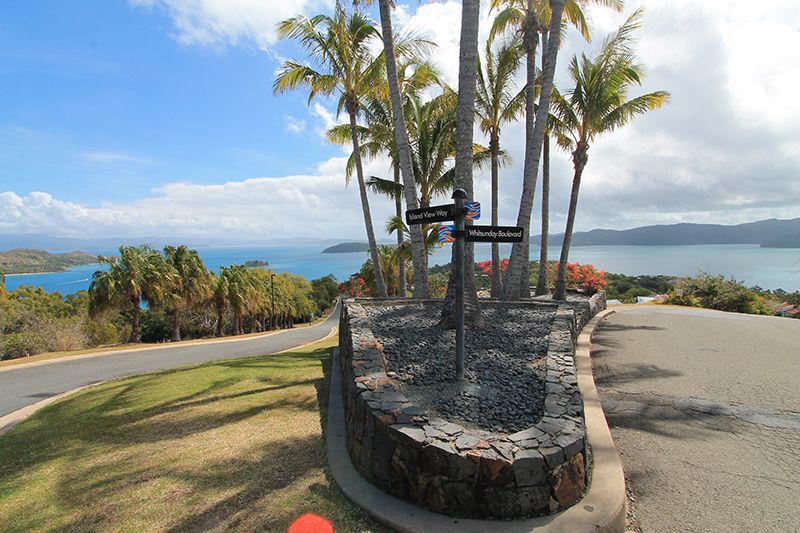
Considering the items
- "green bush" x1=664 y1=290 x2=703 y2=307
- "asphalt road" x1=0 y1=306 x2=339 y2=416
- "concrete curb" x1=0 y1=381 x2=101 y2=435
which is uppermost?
"green bush" x1=664 y1=290 x2=703 y2=307

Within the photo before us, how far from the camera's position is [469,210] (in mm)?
5023

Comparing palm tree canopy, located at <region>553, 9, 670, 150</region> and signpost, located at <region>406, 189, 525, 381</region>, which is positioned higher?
palm tree canopy, located at <region>553, 9, 670, 150</region>

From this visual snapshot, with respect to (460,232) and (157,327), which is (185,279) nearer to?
(157,327)

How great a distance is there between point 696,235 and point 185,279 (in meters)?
131

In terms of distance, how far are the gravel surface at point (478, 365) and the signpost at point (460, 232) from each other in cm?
45

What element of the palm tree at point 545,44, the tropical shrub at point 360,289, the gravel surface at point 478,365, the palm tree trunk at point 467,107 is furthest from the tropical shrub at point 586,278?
the tropical shrub at point 360,289

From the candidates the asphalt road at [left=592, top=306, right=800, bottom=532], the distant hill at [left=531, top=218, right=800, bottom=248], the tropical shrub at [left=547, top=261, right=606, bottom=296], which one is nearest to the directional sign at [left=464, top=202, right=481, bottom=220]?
the asphalt road at [left=592, top=306, right=800, bottom=532]

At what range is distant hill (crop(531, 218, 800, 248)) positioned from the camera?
99.2m

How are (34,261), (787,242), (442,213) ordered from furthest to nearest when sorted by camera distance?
(34,261) → (787,242) → (442,213)

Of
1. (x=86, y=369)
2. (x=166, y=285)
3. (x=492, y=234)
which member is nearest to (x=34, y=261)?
(x=166, y=285)

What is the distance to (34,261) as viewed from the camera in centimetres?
12112

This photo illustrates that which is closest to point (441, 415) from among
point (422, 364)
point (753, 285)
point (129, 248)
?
point (422, 364)

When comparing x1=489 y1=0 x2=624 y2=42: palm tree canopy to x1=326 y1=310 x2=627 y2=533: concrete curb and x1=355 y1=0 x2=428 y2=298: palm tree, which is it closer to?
x1=355 y1=0 x2=428 y2=298: palm tree

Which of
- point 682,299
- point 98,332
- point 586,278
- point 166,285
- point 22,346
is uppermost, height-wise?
point 586,278
